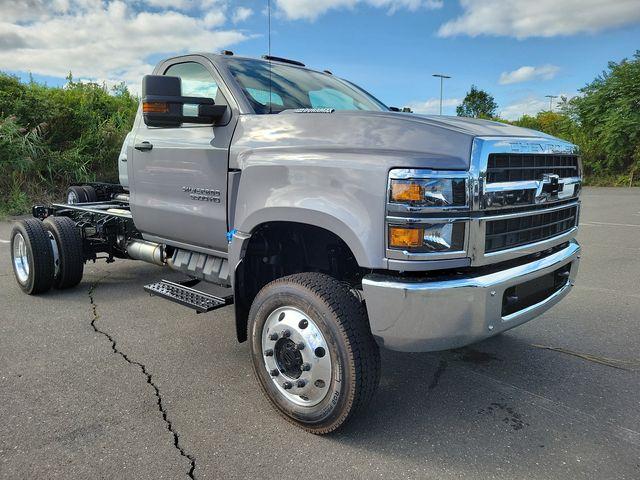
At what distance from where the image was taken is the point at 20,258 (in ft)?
18.5

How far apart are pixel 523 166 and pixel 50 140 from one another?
46.6 ft

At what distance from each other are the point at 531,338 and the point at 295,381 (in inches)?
90.2

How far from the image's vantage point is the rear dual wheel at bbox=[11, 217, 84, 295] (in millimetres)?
5246

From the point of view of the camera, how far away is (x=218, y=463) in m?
2.58

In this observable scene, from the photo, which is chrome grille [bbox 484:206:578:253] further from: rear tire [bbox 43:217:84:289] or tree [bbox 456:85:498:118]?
tree [bbox 456:85:498:118]

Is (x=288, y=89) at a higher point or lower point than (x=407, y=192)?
higher

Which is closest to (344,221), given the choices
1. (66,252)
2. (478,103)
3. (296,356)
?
(296,356)

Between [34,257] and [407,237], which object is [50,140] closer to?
[34,257]

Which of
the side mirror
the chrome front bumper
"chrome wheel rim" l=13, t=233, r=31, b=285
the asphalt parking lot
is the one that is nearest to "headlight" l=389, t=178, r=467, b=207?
the chrome front bumper

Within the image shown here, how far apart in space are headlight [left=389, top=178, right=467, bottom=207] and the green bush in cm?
1280

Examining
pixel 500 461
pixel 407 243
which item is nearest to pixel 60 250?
pixel 407 243

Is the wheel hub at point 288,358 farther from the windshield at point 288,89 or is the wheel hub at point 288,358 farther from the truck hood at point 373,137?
the windshield at point 288,89

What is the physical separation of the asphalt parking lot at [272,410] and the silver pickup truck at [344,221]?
0.34m

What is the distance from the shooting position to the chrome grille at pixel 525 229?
266 cm
